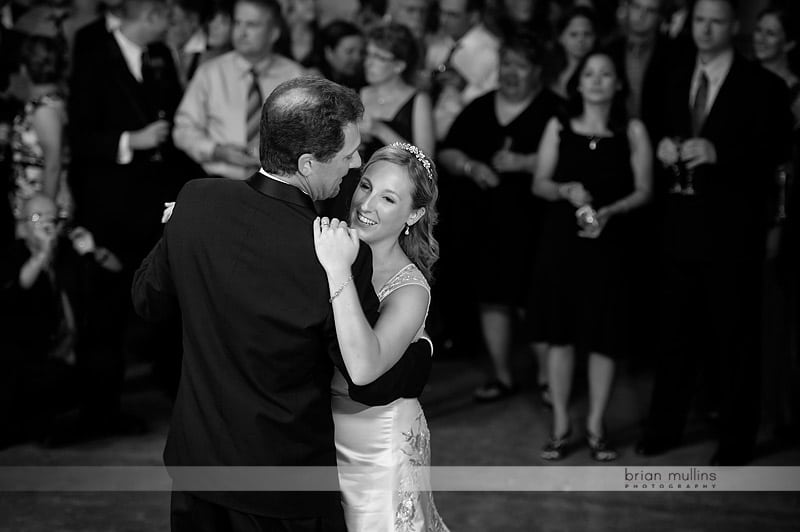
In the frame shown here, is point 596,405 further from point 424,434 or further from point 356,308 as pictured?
point 356,308

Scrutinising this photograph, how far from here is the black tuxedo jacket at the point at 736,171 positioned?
411 cm

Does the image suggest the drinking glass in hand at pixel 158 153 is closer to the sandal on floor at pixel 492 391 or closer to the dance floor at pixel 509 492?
the dance floor at pixel 509 492

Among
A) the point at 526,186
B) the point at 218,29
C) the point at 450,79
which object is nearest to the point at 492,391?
the point at 526,186

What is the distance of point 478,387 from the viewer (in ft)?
17.1

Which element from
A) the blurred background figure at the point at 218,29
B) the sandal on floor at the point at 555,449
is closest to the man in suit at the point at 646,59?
the sandal on floor at the point at 555,449

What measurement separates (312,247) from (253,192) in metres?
0.19

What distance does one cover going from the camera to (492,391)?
16.4 feet

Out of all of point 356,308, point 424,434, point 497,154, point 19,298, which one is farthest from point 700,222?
point 19,298

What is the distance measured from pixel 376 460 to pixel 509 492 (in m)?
1.46

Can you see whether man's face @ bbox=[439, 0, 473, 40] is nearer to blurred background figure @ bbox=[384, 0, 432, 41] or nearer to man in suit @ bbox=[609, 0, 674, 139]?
blurred background figure @ bbox=[384, 0, 432, 41]

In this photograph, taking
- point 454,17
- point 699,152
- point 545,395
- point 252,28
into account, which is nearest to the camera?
point 699,152

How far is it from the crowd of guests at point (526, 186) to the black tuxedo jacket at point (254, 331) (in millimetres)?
2176

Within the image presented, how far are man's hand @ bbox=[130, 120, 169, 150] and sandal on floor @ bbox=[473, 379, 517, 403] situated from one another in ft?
6.20

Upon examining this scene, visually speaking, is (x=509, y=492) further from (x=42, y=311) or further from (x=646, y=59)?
(x=646, y=59)
